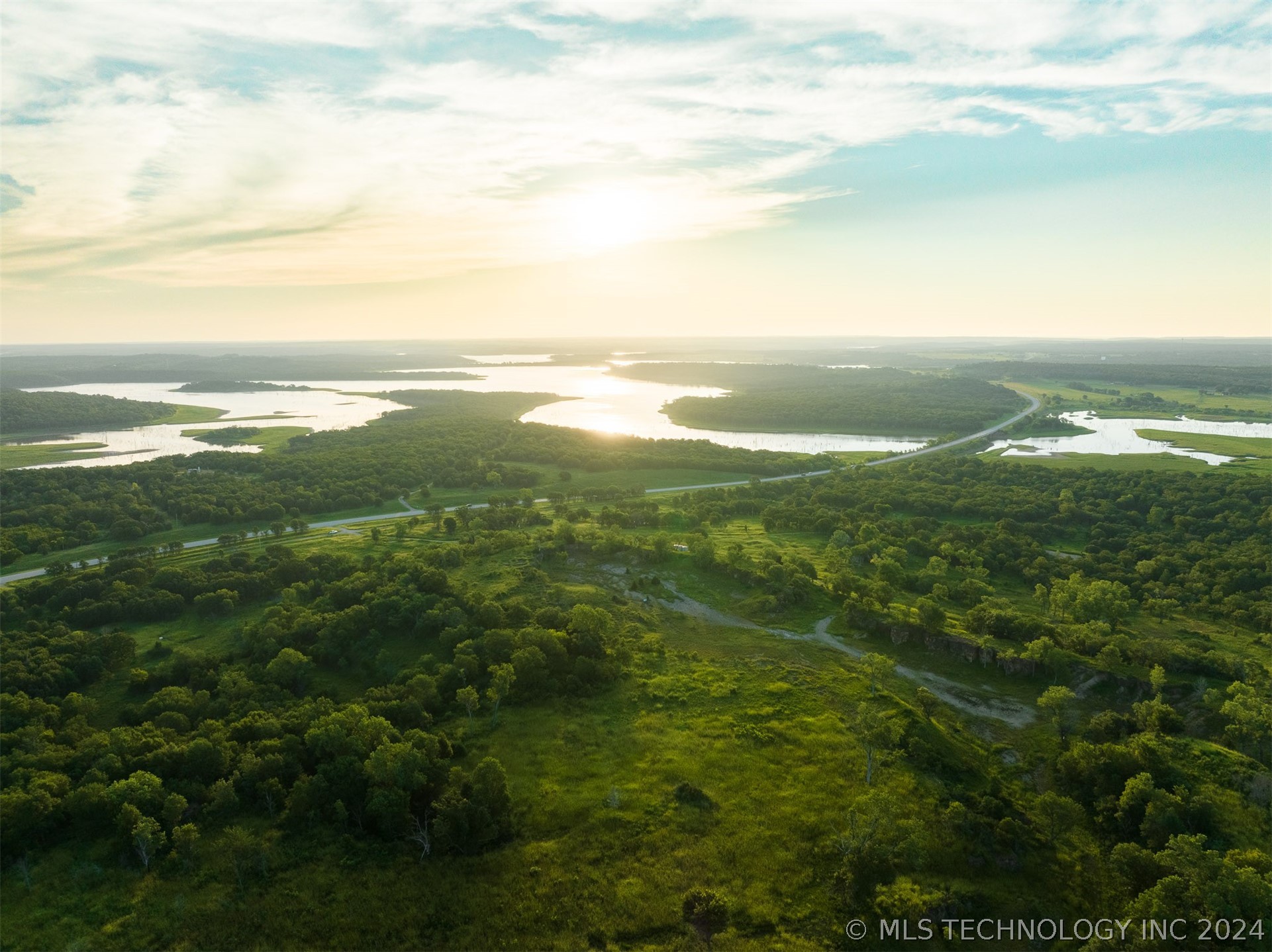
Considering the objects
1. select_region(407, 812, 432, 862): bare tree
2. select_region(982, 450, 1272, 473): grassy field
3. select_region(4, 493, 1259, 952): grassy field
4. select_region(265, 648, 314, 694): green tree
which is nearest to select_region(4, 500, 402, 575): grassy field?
select_region(4, 493, 1259, 952): grassy field

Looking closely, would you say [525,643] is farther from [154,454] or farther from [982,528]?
[154,454]

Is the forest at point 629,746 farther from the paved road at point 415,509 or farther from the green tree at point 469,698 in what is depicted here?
the paved road at point 415,509

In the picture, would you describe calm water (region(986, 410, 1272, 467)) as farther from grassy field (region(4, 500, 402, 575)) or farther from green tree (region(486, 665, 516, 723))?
green tree (region(486, 665, 516, 723))

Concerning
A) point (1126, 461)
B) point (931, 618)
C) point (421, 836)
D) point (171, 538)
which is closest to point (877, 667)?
point (931, 618)

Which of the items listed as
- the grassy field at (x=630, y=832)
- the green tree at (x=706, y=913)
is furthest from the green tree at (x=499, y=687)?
the green tree at (x=706, y=913)

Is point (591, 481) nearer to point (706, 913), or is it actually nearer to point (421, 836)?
point (421, 836)
